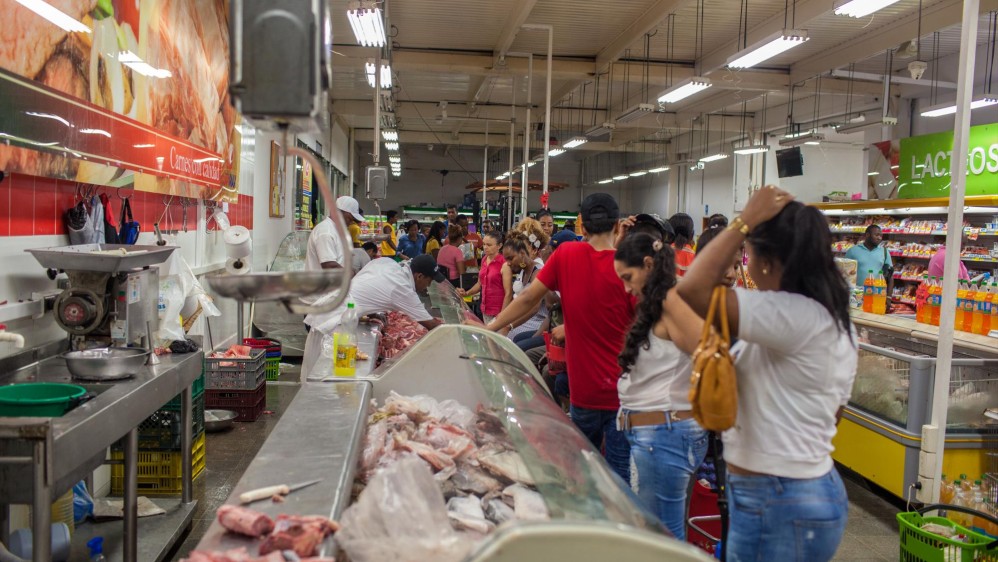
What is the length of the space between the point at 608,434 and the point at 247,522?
211cm

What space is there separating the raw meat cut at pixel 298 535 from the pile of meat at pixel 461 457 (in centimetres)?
43

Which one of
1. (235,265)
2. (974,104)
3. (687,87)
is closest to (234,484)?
(235,265)

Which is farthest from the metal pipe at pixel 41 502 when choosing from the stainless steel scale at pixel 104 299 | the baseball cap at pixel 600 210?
the baseball cap at pixel 600 210

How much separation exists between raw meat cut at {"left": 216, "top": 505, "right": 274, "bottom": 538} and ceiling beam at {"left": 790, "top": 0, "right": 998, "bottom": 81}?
1001cm

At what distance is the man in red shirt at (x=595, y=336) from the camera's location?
372 centimetres

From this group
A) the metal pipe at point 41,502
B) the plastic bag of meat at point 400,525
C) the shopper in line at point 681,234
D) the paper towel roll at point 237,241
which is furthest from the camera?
the paper towel roll at point 237,241

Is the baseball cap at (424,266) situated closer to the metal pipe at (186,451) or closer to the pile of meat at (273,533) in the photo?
the metal pipe at (186,451)

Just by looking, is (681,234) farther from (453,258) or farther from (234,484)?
(453,258)

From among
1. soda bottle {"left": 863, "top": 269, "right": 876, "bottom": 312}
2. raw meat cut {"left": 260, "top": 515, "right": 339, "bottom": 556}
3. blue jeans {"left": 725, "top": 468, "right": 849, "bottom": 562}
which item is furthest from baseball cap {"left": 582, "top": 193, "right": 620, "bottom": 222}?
soda bottle {"left": 863, "top": 269, "right": 876, "bottom": 312}

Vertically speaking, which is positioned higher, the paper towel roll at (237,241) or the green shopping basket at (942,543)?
the paper towel roll at (237,241)

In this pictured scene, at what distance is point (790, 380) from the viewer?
7.11 feet

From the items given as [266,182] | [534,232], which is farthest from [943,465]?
[266,182]

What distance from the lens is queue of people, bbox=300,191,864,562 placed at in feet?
7.05

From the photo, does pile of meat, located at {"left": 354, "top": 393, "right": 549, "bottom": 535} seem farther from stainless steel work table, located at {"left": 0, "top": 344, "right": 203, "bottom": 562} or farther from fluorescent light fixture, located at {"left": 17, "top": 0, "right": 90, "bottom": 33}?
fluorescent light fixture, located at {"left": 17, "top": 0, "right": 90, "bottom": 33}
